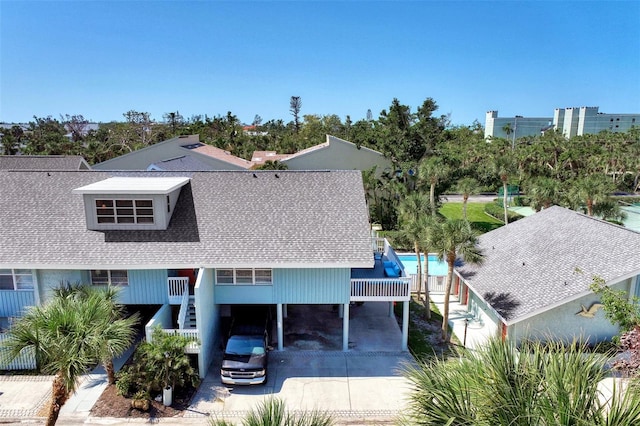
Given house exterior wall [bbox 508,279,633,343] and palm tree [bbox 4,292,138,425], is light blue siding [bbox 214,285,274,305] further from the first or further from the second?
house exterior wall [bbox 508,279,633,343]

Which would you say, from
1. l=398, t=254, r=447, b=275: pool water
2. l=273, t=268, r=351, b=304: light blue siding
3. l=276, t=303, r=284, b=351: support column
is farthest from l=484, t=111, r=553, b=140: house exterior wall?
l=276, t=303, r=284, b=351: support column

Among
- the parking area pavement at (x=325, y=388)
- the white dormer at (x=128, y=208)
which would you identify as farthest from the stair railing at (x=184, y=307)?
the white dormer at (x=128, y=208)

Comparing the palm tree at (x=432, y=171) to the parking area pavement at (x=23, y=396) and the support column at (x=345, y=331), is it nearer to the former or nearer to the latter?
the support column at (x=345, y=331)

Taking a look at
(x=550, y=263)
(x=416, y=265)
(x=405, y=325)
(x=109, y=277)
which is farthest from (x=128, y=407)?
(x=416, y=265)

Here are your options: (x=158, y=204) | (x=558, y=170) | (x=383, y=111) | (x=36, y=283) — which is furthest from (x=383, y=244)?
(x=558, y=170)

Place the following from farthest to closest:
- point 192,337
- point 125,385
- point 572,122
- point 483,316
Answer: point 572,122 < point 483,316 < point 192,337 < point 125,385

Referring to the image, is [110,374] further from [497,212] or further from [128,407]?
[497,212]
